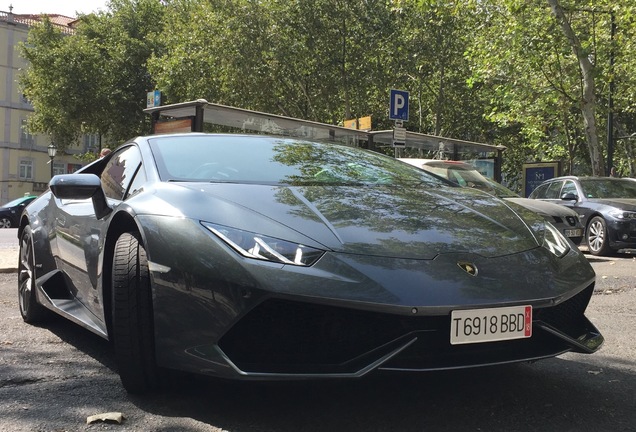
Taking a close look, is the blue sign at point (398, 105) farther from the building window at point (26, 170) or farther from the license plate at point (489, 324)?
the building window at point (26, 170)

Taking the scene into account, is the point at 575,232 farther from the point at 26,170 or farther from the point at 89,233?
the point at 26,170

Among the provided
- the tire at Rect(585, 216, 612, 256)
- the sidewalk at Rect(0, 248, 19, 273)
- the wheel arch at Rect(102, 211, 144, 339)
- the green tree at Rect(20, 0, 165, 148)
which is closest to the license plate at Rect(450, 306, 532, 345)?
the wheel arch at Rect(102, 211, 144, 339)

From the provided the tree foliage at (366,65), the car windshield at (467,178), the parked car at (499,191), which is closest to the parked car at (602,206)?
the parked car at (499,191)

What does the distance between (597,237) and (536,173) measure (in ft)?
22.3

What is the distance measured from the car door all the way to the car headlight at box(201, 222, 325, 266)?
0.87 meters

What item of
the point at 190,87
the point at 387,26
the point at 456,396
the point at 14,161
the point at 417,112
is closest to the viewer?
the point at 456,396

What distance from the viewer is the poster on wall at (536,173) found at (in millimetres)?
17344

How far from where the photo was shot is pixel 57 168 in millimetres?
53688

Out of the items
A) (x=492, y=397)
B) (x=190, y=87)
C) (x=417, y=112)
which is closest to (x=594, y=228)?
(x=492, y=397)

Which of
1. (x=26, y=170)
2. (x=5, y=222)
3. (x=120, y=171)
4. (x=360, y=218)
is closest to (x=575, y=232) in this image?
(x=120, y=171)

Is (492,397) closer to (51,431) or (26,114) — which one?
(51,431)

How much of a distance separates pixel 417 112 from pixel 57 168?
3310cm

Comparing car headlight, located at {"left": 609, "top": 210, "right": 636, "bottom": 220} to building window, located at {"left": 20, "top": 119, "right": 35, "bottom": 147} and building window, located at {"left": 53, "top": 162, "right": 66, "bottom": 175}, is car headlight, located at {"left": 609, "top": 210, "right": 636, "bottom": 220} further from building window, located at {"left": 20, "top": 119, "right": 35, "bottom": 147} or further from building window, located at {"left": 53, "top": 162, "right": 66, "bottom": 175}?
building window, located at {"left": 53, "top": 162, "right": 66, "bottom": 175}

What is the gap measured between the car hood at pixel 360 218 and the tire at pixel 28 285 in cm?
197
